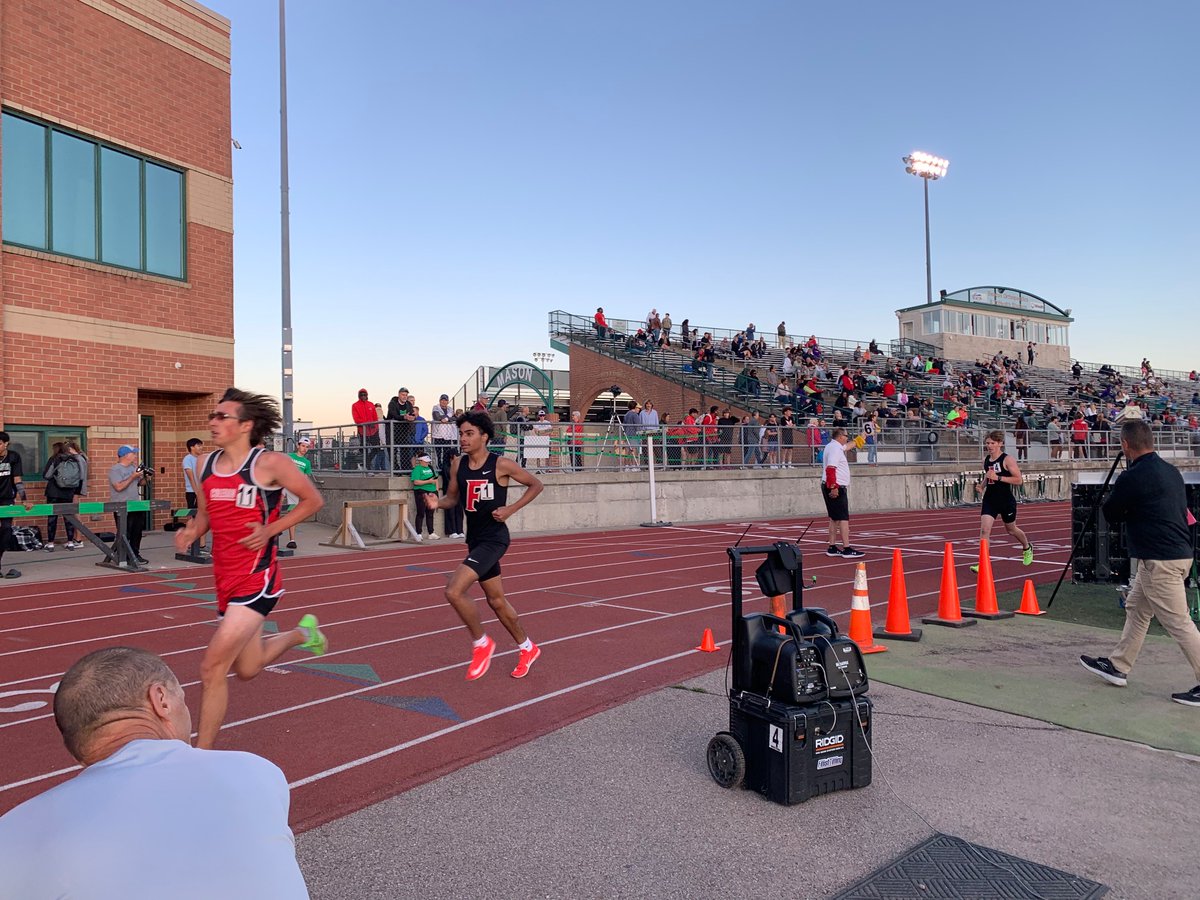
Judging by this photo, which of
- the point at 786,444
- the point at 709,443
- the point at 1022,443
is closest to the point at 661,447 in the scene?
the point at 709,443

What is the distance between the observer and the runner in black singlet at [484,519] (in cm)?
685

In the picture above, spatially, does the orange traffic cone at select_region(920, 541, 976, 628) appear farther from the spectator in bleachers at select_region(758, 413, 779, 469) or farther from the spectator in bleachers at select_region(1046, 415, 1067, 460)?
the spectator in bleachers at select_region(1046, 415, 1067, 460)

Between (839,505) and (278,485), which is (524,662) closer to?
(278,485)

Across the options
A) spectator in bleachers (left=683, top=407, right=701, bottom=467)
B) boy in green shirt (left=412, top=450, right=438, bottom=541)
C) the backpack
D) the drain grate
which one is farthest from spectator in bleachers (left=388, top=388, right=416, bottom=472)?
the drain grate

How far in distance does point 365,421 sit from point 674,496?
7484mm

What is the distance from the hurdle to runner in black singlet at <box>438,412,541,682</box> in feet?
33.0

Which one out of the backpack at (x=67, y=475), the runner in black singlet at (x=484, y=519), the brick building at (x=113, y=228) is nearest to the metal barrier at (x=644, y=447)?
the brick building at (x=113, y=228)

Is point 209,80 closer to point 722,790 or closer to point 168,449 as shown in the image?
point 168,449

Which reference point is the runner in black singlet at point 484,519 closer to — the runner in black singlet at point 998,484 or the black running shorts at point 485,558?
the black running shorts at point 485,558

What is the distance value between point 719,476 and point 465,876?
19.7 m

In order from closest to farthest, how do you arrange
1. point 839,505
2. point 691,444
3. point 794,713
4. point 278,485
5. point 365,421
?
point 794,713 < point 278,485 < point 839,505 < point 365,421 < point 691,444

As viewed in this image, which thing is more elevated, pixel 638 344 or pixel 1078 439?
pixel 638 344

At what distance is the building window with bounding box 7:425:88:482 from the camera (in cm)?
1602

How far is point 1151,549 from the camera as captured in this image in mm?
6191
